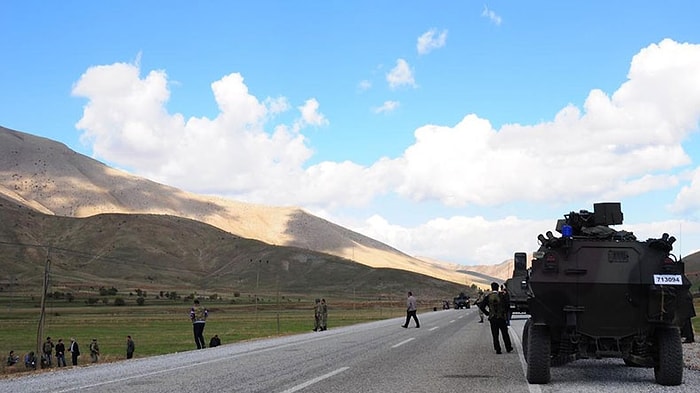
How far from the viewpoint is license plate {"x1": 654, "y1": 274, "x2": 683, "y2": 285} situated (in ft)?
40.1

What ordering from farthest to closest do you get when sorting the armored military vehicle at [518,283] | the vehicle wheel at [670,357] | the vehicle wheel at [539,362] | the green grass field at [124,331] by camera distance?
1. the green grass field at [124,331]
2. the armored military vehicle at [518,283]
3. the vehicle wheel at [539,362]
4. the vehicle wheel at [670,357]

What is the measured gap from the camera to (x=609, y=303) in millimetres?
12508

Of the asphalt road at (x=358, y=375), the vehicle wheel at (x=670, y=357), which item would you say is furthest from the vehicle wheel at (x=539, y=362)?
the vehicle wheel at (x=670, y=357)

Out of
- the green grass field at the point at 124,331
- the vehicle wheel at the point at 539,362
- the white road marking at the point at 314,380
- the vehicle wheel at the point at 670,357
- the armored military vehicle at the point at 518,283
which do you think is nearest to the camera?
the white road marking at the point at 314,380

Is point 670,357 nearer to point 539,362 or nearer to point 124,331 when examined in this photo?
point 539,362

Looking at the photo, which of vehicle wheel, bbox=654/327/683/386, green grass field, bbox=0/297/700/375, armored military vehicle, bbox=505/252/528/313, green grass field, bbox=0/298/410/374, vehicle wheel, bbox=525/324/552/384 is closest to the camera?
vehicle wheel, bbox=654/327/683/386

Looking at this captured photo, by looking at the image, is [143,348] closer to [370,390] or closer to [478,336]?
[478,336]

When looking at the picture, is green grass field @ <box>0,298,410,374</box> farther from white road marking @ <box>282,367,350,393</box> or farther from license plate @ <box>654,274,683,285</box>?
license plate @ <box>654,274,683,285</box>

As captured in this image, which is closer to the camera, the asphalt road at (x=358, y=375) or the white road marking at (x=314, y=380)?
the white road marking at (x=314, y=380)

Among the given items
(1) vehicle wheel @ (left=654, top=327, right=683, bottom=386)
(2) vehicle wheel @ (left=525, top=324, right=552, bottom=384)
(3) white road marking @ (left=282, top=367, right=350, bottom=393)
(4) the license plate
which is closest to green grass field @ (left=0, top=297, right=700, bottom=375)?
(3) white road marking @ (left=282, top=367, right=350, bottom=393)

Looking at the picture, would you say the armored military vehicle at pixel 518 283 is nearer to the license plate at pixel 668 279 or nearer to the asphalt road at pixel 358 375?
the asphalt road at pixel 358 375

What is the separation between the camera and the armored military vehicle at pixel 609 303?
12.2m

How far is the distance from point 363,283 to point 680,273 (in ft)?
605

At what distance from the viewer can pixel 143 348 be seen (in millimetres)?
40656
